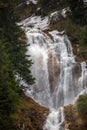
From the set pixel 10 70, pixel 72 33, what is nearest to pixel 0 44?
pixel 10 70

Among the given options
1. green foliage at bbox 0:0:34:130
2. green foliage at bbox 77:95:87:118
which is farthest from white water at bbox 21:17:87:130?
green foliage at bbox 77:95:87:118

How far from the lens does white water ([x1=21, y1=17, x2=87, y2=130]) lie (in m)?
41.3

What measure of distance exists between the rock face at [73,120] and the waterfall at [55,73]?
202 inches

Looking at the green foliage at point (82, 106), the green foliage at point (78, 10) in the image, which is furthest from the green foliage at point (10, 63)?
the green foliage at point (78, 10)

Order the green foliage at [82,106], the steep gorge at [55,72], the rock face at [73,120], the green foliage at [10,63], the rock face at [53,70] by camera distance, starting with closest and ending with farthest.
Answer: the green foliage at [10,63], the green foliage at [82,106], the rock face at [73,120], the steep gorge at [55,72], the rock face at [53,70]

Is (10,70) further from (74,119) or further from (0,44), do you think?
(74,119)

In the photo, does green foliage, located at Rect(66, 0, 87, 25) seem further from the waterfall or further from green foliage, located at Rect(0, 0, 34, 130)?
green foliage, located at Rect(0, 0, 34, 130)

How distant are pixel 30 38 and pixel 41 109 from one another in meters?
13.4

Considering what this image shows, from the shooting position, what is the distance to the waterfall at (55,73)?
1627 inches

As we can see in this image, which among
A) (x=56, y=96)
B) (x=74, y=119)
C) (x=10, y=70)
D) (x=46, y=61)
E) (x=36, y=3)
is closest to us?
(x=10, y=70)

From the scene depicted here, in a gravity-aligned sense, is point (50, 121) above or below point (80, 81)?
below

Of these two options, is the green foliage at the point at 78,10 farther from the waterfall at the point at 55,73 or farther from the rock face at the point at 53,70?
the rock face at the point at 53,70

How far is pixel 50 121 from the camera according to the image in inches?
1352

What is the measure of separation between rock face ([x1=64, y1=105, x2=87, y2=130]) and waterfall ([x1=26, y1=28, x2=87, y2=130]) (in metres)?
5.13
